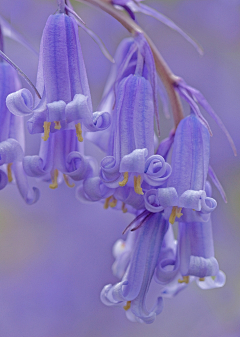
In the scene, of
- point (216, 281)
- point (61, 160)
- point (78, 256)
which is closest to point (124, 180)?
point (61, 160)

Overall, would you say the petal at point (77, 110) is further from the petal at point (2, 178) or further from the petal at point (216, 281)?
the petal at point (216, 281)

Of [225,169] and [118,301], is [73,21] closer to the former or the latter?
[118,301]

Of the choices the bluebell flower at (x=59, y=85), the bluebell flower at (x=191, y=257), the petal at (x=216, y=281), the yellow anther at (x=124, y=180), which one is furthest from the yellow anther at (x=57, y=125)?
the petal at (x=216, y=281)

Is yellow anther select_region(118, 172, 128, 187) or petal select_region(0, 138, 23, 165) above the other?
petal select_region(0, 138, 23, 165)

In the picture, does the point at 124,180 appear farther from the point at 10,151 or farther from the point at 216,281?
the point at 216,281

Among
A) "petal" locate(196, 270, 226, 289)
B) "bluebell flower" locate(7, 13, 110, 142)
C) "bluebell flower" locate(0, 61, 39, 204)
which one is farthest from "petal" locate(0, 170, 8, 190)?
"petal" locate(196, 270, 226, 289)

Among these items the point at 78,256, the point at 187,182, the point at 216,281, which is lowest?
the point at 216,281

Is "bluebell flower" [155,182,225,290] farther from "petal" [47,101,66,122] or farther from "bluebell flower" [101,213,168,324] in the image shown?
"petal" [47,101,66,122]
